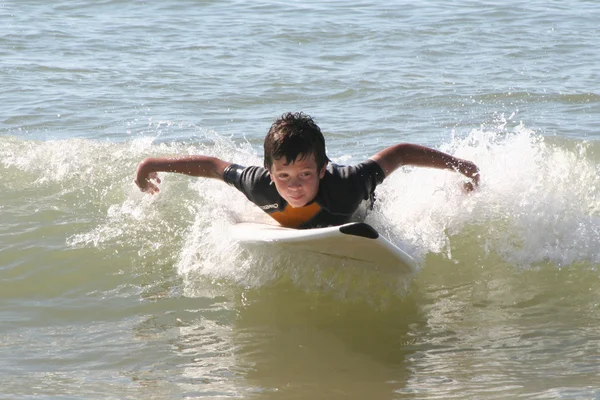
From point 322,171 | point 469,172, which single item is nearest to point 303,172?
point 322,171

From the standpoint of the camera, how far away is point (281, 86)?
464 inches

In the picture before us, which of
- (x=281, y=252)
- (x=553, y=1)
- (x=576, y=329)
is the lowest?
(x=576, y=329)

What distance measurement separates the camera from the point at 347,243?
492 cm

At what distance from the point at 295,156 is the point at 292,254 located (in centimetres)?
72

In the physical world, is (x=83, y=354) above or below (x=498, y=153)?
below

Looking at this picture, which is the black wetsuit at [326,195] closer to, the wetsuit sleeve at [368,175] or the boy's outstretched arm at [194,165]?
the wetsuit sleeve at [368,175]

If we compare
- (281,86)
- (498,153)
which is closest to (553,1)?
(281,86)

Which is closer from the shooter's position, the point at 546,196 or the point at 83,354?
the point at 83,354

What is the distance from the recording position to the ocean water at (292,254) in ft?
14.8

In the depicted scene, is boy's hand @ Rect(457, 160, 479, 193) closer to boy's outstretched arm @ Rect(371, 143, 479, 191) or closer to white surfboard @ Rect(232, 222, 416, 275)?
boy's outstretched arm @ Rect(371, 143, 479, 191)

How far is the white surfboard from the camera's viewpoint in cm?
474

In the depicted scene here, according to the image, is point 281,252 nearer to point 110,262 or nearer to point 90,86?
point 110,262

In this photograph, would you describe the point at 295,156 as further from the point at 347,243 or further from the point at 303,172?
the point at 347,243

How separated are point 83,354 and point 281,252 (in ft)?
4.53
